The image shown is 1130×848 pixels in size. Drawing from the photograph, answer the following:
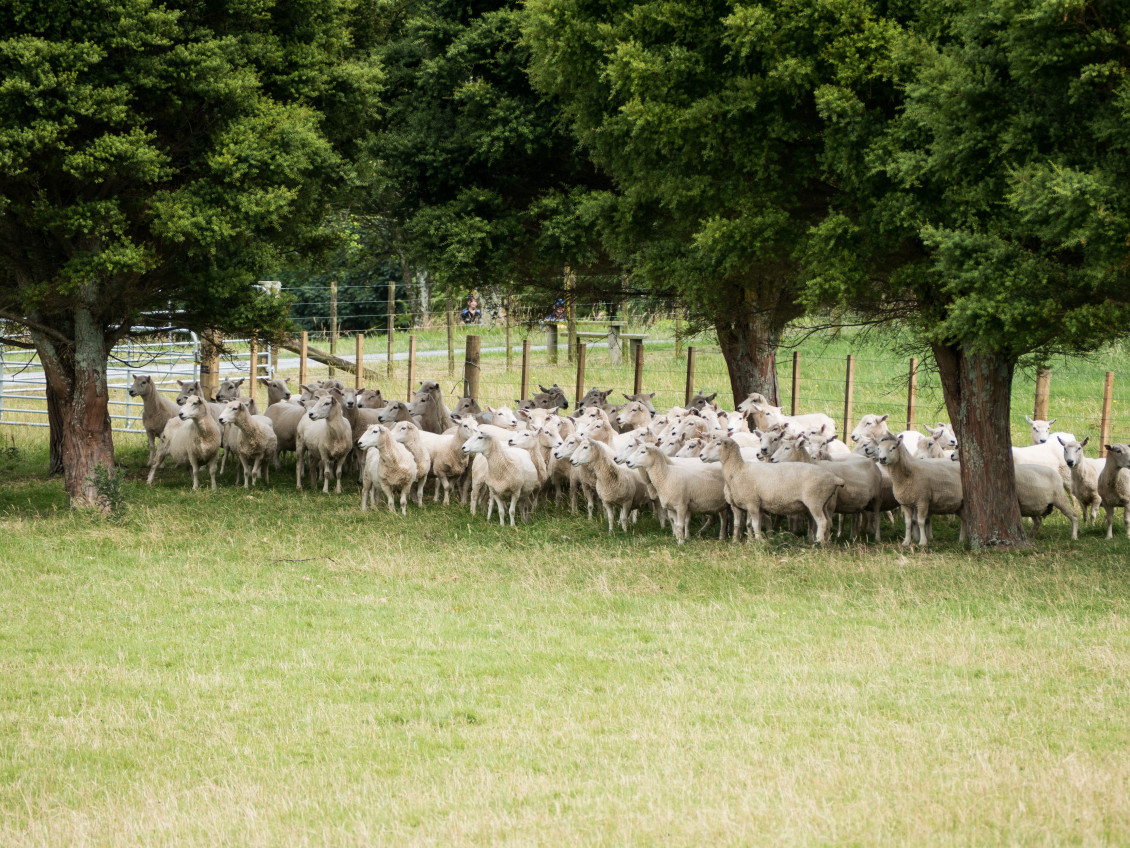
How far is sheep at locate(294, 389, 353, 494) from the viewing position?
17906mm

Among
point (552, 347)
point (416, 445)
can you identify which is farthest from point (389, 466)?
point (552, 347)

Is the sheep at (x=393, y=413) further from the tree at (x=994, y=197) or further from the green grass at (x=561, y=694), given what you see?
the tree at (x=994, y=197)

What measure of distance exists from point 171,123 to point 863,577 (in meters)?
Result: 10.4

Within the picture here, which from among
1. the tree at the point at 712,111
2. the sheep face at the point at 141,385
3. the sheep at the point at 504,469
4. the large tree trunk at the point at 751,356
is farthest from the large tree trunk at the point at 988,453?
the sheep face at the point at 141,385

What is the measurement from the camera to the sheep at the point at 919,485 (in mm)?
13500

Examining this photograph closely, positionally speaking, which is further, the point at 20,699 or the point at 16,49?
the point at 16,49

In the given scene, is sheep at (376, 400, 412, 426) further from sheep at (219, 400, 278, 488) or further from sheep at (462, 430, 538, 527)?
sheep at (462, 430, 538, 527)

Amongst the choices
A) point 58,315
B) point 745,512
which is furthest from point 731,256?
point 58,315

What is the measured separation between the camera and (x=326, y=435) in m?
18.2

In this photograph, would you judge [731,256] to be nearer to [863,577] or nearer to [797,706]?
[863,577]

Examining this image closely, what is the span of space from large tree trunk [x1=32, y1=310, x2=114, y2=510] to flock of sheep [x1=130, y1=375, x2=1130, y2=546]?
1632mm

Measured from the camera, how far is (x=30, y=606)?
34.9 feet

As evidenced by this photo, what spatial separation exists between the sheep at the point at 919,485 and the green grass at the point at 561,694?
46 centimetres

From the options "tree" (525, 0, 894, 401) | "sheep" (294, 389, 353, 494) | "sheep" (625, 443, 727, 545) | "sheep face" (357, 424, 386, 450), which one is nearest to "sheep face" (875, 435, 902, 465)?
"sheep" (625, 443, 727, 545)
